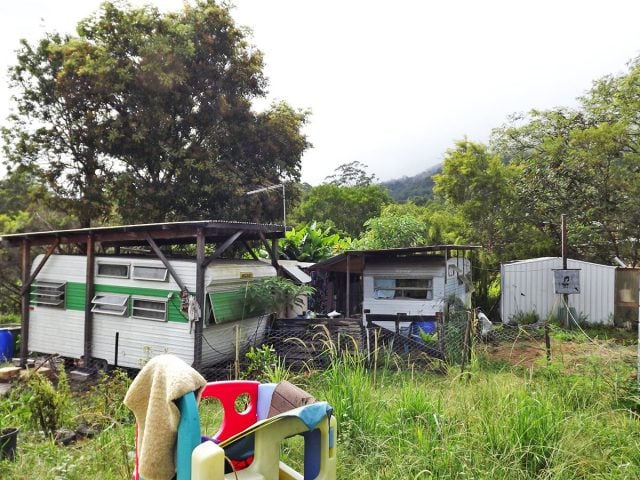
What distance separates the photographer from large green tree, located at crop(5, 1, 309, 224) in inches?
564

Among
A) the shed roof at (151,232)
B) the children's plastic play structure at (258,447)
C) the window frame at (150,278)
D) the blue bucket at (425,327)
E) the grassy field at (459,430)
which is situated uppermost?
the shed roof at (151,232)

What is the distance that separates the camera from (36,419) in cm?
514

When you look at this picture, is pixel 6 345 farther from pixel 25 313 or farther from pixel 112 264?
pixel 112 264

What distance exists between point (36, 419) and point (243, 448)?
3.77 metres

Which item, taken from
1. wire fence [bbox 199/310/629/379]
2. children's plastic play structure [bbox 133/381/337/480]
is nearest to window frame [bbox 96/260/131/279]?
wire fence [bbox 199/310/629/379]

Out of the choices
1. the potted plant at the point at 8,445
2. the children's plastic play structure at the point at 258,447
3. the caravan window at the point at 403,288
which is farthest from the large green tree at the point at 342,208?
the children's plastic play structure at the point at 258,447

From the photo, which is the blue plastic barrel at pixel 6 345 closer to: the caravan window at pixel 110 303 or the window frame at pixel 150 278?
the caravan window at pixel 110 303

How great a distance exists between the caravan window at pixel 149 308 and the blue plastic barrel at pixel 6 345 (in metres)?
5.07

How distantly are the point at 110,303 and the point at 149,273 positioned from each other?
128cm

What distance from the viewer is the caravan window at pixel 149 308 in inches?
363

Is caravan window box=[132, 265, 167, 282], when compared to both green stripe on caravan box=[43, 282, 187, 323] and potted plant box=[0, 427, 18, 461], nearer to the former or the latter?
green stripe on caravan box=[43, 282, 187, 323]

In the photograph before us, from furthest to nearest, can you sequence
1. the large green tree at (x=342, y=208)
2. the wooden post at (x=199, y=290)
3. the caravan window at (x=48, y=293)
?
the large green tree at (x=342, y=208) → the caravan window at (x=48, y=293) → the wooden post at (x=199, y=290)

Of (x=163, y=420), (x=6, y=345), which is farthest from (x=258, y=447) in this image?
(x=6, y=345)

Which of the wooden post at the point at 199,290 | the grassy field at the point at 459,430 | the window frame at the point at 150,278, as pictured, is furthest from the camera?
the window frame at the point at 150,278
